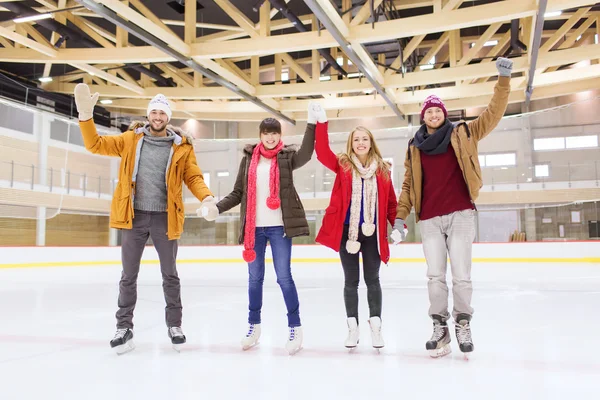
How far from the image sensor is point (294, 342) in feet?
8.21

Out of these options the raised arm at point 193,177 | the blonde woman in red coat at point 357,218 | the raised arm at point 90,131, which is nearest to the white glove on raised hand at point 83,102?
the raised arm at point 90,131

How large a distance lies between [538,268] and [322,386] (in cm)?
645

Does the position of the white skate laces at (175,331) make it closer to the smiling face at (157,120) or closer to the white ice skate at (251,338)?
the white ice skate at (251,338)

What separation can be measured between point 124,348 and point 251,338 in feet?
2.12

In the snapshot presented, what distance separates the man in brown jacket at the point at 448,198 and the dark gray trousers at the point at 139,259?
1234 millimetres

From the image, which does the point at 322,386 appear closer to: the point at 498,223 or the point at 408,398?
the point at 408,398

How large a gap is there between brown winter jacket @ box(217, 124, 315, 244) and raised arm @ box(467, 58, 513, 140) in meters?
0.85

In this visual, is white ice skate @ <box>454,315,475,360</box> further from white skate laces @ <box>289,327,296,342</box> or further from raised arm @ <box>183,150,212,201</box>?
raised arm @ <box>183,150,212,201</box>

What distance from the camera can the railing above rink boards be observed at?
313 inches

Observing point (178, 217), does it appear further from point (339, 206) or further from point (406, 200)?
point (406, 200)

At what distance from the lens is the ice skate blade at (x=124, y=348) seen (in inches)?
98.4

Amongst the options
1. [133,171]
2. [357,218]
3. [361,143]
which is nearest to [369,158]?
[361,143]

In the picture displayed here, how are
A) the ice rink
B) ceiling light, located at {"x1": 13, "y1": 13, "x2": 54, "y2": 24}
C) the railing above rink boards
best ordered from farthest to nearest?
ceiling light, located at {"x1": 13, "y1": 13, "x2": 54, "y2": 24} < the railing above rink boards < the ice rink

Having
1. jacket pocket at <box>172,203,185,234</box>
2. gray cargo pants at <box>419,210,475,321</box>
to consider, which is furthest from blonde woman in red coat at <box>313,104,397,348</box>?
jacket pocket at <box>172,203,185,234</box>
